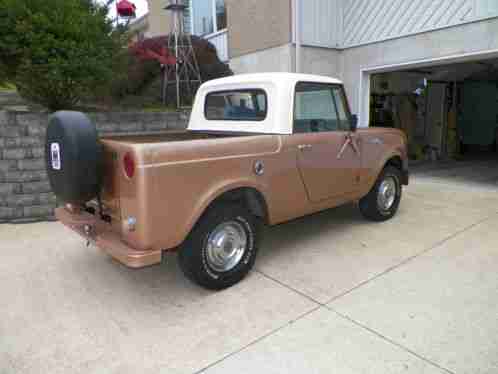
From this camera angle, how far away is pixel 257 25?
858 centimetres

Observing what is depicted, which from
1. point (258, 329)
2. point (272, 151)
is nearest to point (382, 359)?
point (258, 329)

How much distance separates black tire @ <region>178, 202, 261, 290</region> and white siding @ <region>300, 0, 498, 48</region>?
550cm

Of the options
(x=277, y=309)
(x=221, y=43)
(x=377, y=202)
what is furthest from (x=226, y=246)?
(x=221, y=43)

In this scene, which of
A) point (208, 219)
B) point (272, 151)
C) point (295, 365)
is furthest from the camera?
point (272, 151)

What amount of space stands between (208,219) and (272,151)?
2.91ft

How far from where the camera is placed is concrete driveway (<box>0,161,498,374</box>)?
2434mm

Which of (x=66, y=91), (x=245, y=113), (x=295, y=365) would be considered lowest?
(x=295, y=365)

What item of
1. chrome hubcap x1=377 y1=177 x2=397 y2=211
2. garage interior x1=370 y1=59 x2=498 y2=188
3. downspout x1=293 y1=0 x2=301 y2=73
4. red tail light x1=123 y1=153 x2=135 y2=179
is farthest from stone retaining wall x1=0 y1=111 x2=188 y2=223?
garage interior x1=370 y1=59 x2=498 y2=188

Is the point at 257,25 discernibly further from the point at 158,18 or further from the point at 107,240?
the point at 158,18

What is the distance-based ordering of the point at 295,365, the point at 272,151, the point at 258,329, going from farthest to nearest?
1. the point at 272,151
2. the point at 258,329
3. the point at 295,365

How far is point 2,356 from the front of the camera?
250 centimetres

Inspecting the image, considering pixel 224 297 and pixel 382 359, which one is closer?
pixel 382 359

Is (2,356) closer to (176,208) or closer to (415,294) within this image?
(176,208)

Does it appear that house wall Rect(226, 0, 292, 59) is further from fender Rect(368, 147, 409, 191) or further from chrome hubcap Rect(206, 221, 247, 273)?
chrome hubcap Rect(206, 221, 247, 273)
